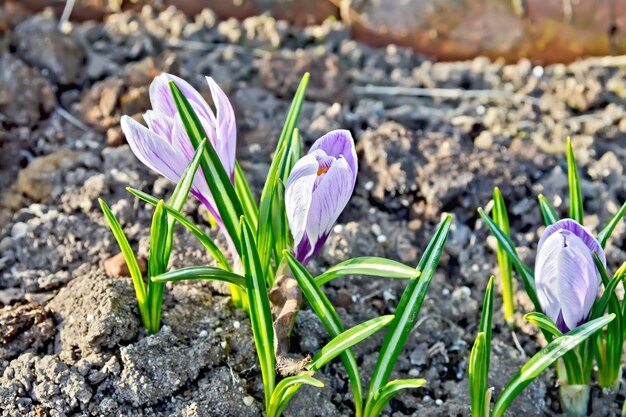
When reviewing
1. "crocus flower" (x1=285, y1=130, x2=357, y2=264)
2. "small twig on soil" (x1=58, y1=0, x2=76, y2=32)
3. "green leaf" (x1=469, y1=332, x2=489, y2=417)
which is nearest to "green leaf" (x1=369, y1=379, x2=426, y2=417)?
"green leaf" (x1=469, y1=332, x2=489, y2=417)

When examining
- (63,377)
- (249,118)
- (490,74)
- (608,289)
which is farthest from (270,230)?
(490,74)

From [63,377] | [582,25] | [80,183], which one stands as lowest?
[63,377]

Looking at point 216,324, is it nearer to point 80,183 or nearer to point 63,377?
point 63,377

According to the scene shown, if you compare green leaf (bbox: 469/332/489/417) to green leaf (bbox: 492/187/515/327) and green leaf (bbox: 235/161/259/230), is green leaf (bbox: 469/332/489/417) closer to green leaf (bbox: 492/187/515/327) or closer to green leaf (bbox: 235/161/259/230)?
green leaf (bbox: 492/187/515/327)

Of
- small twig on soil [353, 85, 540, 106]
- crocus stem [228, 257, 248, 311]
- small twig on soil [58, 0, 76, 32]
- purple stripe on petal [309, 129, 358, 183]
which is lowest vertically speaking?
crocus stem [228, 257, 248, 311]

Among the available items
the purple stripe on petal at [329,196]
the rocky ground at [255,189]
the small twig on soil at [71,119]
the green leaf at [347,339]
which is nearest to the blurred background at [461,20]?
the rocky ground at [255,189]

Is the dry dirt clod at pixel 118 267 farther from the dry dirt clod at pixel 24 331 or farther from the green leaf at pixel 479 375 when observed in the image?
the green leaf at pixel 479 375
